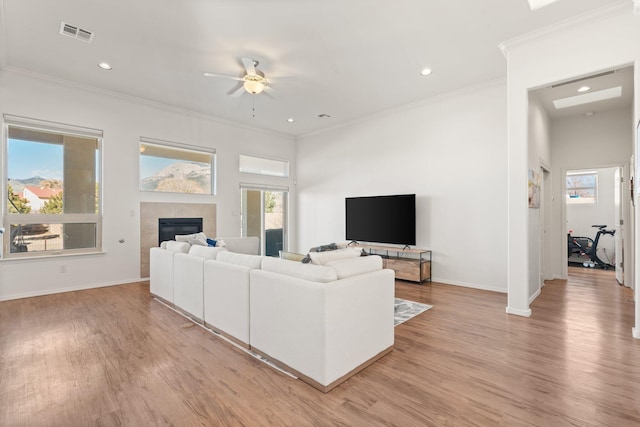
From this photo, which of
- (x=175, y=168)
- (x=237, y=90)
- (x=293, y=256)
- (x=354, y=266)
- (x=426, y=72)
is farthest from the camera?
(x=175, y=168)

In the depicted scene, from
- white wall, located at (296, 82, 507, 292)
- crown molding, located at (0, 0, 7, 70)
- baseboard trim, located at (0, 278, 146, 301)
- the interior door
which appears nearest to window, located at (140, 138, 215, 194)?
baseboard trim, located at (0, 278, 146, 301)

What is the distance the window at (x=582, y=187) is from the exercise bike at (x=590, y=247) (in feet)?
2.66

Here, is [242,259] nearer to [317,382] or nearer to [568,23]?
[317,382]

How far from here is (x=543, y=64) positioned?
3.58m

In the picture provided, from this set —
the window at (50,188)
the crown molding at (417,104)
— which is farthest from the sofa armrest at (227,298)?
the crown molding at (417,104)

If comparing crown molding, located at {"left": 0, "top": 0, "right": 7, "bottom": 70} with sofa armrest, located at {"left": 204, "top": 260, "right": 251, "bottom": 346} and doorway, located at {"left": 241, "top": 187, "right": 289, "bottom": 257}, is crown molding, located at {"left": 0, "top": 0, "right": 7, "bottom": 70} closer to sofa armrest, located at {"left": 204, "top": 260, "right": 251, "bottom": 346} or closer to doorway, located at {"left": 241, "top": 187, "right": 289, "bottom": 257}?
sofa armrest, located at {"left": 204, "top": 260, "right": 251, "bottom": 346}

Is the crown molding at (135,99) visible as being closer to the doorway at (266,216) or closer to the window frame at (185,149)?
the window frame at (185,149)

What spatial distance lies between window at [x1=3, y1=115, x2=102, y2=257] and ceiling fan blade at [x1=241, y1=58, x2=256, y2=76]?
3182mm

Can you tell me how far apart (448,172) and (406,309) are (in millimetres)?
2772

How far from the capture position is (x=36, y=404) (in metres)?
1.98

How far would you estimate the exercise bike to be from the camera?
679cm

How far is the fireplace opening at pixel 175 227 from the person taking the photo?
591cm

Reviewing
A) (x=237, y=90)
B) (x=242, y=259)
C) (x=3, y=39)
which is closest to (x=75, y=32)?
(x=3, y=39)

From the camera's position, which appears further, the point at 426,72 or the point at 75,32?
the point at 426,72
